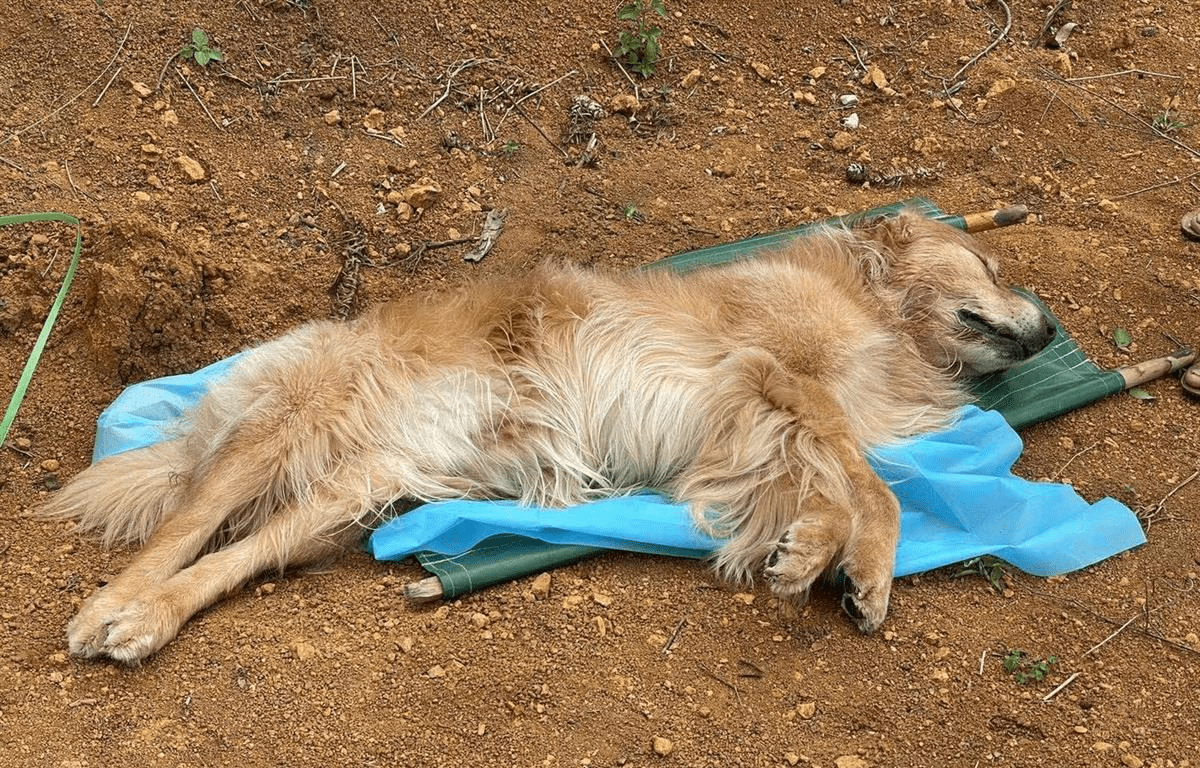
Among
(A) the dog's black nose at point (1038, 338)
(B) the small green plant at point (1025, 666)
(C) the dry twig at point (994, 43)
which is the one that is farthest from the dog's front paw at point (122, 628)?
(C) the dry twig at point (994, 43)

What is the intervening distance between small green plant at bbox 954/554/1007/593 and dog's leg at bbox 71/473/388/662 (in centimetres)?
239

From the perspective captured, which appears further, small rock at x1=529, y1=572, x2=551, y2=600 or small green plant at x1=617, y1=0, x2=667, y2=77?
small green plant at x1=617, y1=0, x2=667, y2=77

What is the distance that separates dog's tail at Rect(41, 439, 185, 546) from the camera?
4.13 meters

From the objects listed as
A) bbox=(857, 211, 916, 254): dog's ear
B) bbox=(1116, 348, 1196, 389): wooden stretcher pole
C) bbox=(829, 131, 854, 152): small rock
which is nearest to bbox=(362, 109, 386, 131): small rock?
bbox=(829, 131, 854, 152): small rock

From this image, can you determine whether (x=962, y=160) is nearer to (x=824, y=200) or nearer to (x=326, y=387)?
(x=824, y=200)

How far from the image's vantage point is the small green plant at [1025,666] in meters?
3.56

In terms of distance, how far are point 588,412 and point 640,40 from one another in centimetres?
296

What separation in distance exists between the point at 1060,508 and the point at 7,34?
19.5 ft

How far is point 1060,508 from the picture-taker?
4184mm

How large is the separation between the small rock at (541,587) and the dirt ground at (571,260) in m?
0.05

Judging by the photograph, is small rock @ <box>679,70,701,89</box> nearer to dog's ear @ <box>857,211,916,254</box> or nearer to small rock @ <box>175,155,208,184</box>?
dog's ear @ <box>857,211,916,254</box>

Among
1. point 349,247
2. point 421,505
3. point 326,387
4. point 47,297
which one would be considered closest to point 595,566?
point 421,505

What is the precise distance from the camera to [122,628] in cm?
350

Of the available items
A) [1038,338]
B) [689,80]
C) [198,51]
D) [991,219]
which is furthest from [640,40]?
[1038,338]
